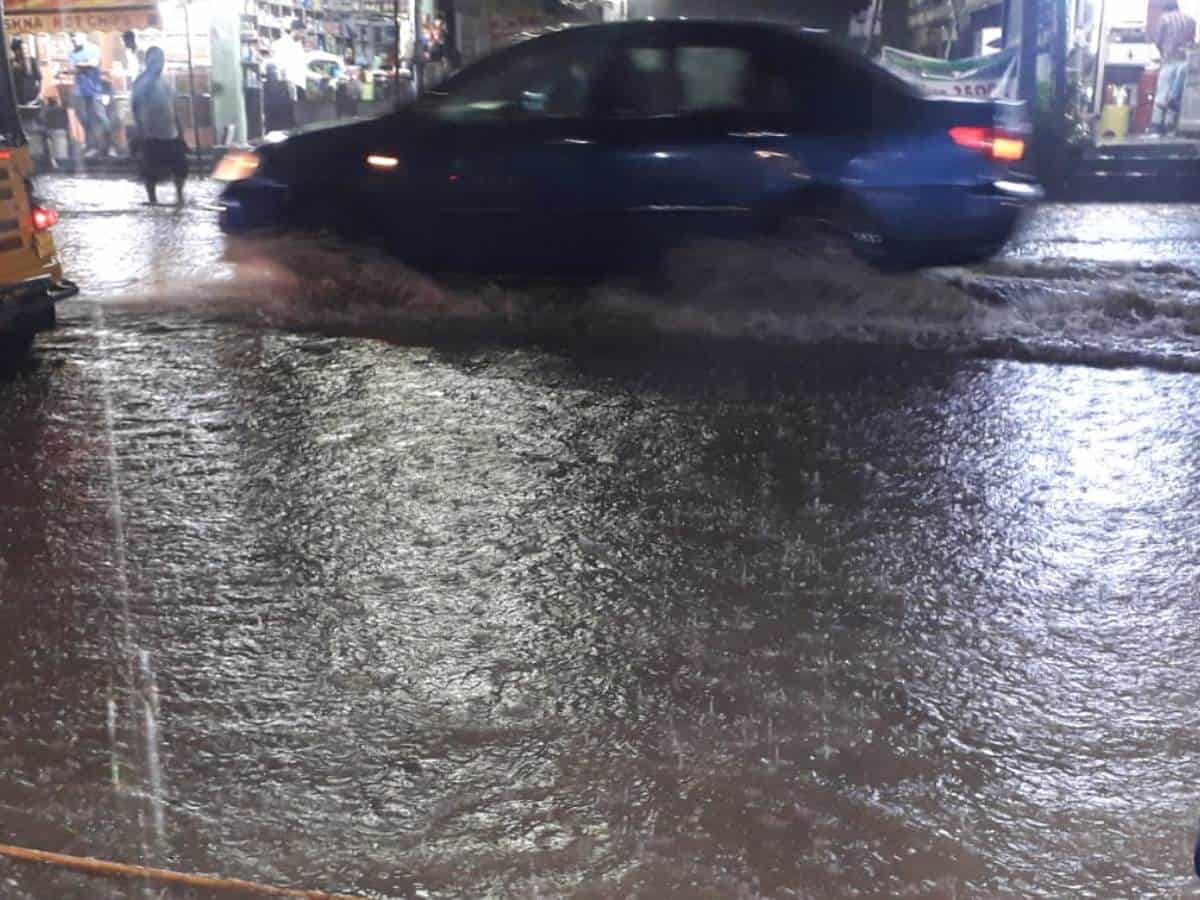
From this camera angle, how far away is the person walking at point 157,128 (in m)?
14.4

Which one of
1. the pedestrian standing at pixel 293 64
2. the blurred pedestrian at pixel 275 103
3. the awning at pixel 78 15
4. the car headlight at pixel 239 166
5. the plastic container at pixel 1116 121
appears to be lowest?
the car headlight at pixel 239 166

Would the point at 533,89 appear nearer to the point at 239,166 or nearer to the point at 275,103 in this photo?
the point at 239,166

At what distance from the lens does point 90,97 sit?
19609mm

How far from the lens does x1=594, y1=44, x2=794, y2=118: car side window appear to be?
25.9 ft

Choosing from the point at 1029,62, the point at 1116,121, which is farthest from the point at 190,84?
the point at 1116,121

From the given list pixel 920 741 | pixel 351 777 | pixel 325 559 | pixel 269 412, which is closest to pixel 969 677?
pixel 920 741

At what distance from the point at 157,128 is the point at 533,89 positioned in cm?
806

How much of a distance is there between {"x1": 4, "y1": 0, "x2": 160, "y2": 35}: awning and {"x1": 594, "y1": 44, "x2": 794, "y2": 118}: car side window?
13.2 meters

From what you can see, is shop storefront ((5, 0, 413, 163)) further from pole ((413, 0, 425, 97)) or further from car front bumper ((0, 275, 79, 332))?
car front bumper ((0, 275, 79, 332))

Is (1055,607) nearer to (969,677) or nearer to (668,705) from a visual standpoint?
(969,677)

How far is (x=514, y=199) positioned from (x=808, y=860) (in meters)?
5.89

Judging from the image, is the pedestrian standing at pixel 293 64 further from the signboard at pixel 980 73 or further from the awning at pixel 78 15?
the signboard at pixel 980 73

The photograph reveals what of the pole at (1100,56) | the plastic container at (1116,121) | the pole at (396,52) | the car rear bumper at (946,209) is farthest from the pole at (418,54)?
the car rear bumper at (946,209)

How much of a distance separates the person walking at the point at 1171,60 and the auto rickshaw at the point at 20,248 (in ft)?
63.2
